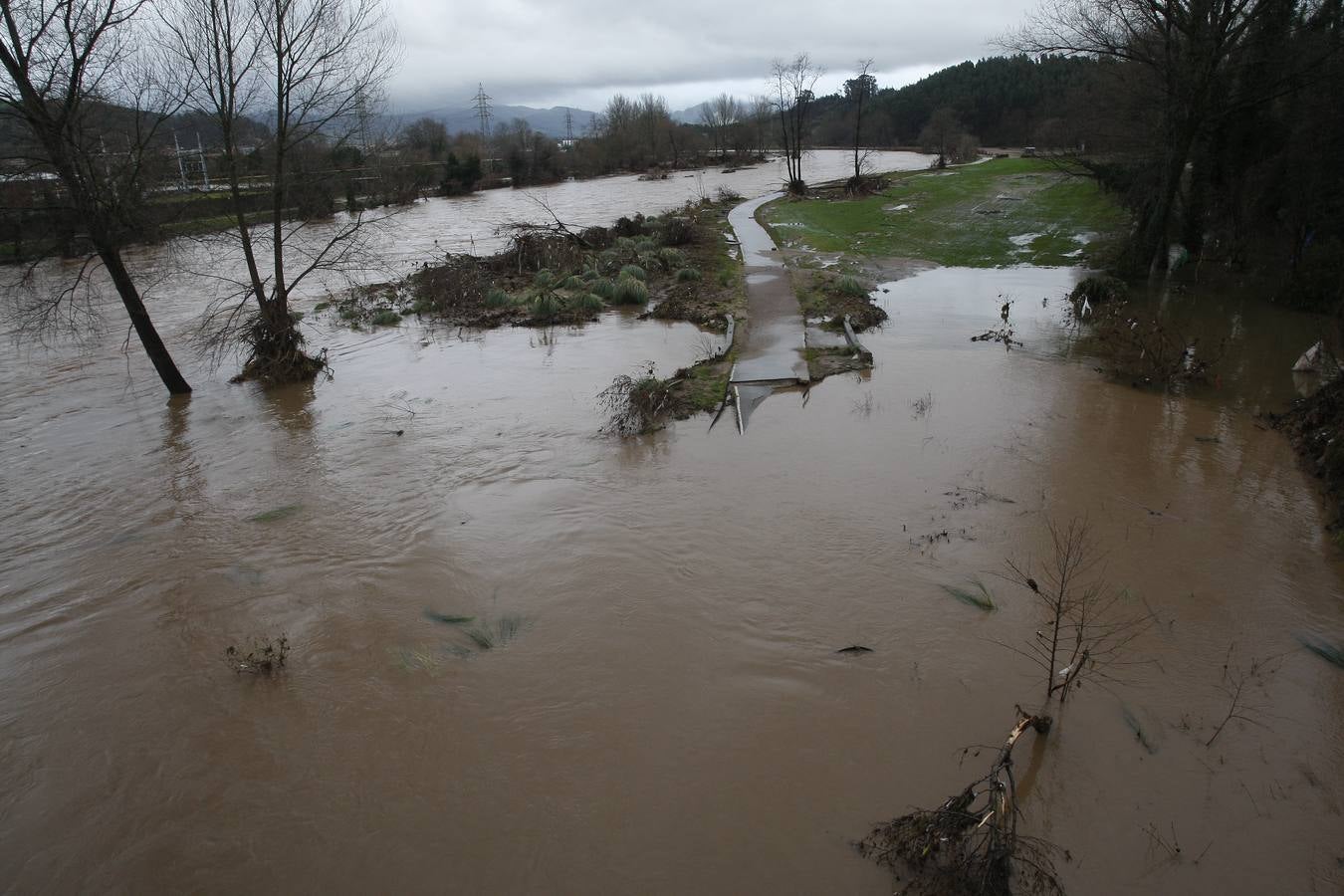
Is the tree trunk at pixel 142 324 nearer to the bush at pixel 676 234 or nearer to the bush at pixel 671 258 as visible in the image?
the bush at pixel 671 258

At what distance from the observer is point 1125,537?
727 cm

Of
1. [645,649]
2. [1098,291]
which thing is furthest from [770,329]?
[645,649]

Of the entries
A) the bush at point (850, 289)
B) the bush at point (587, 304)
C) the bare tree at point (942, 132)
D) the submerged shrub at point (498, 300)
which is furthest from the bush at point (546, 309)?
the bare tree at point (942, 132)

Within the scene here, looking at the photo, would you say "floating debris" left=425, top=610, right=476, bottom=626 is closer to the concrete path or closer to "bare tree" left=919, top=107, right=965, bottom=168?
the concrete path

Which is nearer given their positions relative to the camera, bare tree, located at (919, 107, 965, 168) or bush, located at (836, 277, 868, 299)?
bush, located at (836, 277, 868, 299)

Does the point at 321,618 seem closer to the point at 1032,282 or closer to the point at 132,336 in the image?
the point at 132,336

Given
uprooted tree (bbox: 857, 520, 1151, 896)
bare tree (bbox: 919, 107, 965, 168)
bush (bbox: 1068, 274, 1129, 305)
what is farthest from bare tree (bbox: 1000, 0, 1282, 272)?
bare tree (bbox: 919, 107, 965, 168)

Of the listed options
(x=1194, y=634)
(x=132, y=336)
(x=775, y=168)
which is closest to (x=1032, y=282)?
(x=1194, y=634)

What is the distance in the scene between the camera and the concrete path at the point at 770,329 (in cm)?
1240

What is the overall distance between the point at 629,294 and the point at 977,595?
13972 millimetres

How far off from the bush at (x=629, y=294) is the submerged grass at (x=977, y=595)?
1366 centimetres

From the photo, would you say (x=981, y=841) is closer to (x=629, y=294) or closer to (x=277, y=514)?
(x=277, y=514)

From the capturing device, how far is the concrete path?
12.4 m

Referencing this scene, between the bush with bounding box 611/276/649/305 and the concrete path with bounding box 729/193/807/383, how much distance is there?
2.80 meters
